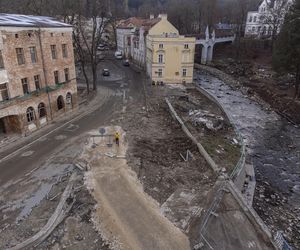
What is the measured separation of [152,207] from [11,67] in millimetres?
16053

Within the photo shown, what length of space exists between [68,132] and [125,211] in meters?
12.9

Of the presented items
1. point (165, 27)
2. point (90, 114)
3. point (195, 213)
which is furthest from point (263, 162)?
point (165, 27)

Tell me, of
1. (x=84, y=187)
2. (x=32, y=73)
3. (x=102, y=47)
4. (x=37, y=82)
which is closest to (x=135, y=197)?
(x=84, y=187)

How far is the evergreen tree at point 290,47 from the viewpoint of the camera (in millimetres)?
34375

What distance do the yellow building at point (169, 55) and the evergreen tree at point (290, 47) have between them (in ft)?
40.3

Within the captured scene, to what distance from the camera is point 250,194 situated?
59.1ft

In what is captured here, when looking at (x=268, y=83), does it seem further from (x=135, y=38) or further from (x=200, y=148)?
(x=200, y=148)

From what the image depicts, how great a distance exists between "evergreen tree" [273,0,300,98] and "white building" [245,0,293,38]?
25.1 m

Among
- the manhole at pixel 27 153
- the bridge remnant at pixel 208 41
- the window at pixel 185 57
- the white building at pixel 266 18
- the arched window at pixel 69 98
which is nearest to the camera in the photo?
the manhole at pixel 27 153

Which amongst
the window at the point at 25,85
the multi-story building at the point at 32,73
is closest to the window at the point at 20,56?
the multi-story building at the point at 32,73

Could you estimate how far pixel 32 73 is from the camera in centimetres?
2325

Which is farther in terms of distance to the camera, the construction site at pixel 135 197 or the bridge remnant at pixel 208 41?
the bridge remnant at pixel 208 41

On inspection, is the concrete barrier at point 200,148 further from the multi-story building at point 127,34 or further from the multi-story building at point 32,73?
the multi-story building at point 127,34

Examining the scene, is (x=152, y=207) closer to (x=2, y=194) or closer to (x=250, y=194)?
(x=250, y=194)
